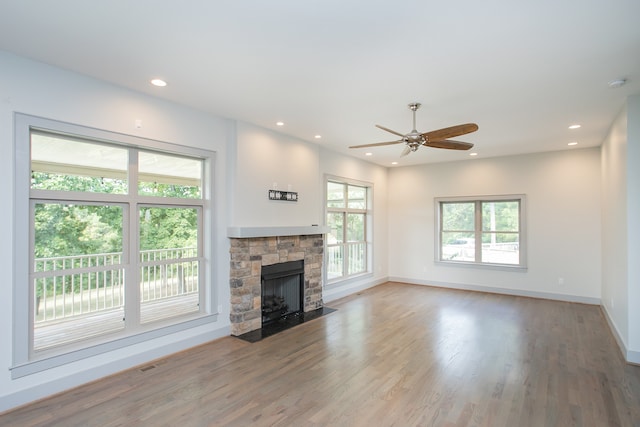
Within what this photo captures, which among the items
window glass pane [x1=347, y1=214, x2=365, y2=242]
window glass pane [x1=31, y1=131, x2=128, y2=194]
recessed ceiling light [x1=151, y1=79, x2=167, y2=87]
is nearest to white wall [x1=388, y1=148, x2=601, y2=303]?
window glass pane [x1=347, y1=214, x2=365, y2=242]

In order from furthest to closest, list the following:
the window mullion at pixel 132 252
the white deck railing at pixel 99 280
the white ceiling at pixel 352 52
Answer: the window mullion at pixel 132 252 → the white deck railing at pixel 99 280 → the white ceiling at pixel 352 52

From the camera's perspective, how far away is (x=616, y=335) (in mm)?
4285

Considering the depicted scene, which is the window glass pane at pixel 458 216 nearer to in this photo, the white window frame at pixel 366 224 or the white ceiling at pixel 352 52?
the white window frame at pixel 366 224

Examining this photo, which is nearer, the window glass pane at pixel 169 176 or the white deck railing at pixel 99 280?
the white deck railing at pixel 99 280

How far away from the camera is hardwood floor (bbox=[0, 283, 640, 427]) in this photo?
8.64 feet

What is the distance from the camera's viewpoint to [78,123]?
3170mm

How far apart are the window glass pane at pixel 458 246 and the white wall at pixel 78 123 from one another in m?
5.31

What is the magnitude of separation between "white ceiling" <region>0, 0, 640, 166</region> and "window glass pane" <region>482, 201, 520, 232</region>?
2821 mm

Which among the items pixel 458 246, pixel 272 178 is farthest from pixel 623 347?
pixel 272 178

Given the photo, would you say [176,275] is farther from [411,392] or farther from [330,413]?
[411,392]

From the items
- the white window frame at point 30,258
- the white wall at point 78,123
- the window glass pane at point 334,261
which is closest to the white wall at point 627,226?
the window glass pane at point 334,261

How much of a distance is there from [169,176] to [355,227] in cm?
439

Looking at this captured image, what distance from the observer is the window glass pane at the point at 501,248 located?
6.89 meters

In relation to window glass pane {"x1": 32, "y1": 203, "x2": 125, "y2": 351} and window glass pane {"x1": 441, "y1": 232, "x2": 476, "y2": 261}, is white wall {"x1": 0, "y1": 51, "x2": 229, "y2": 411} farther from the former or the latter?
window glass pane {"x1": 441, "y1": 232, "x2": 476, "y2": 261}
